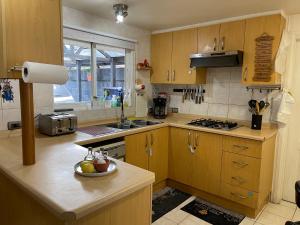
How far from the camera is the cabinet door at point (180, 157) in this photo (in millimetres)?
2766

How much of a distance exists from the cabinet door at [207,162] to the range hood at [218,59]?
Answer: 805 mm

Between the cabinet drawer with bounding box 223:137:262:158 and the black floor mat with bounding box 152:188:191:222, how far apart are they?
0.82 metres

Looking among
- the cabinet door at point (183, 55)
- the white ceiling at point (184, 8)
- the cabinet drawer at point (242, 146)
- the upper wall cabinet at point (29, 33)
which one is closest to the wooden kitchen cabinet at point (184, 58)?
the cabinet door at point (183, 55)

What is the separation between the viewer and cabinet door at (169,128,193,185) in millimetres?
2766

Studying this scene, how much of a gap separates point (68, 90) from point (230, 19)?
80.1 inches

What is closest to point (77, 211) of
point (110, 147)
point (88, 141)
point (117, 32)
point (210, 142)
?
point (88, 141)

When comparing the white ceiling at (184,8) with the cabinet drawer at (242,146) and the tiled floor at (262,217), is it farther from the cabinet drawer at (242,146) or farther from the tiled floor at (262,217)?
the tiled floor at (262,217)

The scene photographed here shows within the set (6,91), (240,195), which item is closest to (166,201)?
(240,195)

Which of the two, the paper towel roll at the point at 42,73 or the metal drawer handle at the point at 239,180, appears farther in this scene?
the metal drawer handle at the point at 239,180

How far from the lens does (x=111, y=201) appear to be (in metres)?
1.03

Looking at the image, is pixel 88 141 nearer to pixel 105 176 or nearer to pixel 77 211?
pixel 105 176

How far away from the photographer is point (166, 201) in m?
2.66

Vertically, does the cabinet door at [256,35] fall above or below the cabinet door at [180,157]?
above

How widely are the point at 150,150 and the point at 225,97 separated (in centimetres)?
120
